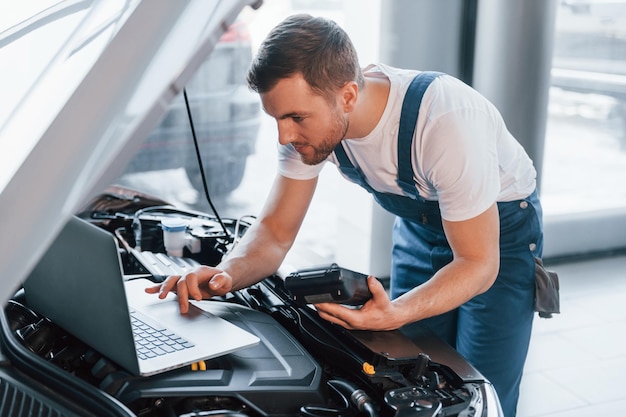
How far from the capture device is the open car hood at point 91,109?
0.58 m

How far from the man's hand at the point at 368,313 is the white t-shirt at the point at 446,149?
28 centimetres

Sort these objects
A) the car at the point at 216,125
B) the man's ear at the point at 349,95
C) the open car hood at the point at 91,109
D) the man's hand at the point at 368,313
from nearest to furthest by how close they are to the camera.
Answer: the open car hood at the point at 91,109 → the man's hand at the point at 368,313 → the man's ear at the point at 349,95 → the car at the point at 216,125

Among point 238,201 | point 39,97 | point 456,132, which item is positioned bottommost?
point 238,201

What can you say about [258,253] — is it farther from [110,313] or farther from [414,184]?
[110,313]

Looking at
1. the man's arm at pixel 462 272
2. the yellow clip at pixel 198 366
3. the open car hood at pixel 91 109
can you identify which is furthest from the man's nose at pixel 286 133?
the open car hood at pixel 91 109

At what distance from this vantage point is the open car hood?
0.58 m

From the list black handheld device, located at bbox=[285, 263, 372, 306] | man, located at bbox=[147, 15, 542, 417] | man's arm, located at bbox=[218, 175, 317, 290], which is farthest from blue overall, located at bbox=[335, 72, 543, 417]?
black handheld device, located at bbox=[285, 263, 372, 306]

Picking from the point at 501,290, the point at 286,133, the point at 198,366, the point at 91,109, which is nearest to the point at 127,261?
the point at 286,133

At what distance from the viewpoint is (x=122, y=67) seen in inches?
23.5

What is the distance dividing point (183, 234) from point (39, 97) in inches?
38.7

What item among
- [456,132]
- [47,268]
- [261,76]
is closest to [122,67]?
[47,268]

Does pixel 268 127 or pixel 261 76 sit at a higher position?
pixel 261 76

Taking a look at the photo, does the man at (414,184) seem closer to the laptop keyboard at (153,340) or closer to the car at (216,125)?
the laptop keyboard at (153,340)

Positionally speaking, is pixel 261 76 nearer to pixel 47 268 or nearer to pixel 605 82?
pixel 47 268
